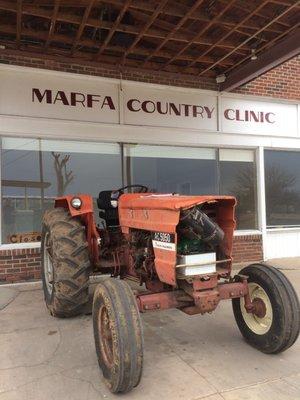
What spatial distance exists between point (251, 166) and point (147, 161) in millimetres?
2516

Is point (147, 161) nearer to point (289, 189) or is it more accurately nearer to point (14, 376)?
point (289, 189)

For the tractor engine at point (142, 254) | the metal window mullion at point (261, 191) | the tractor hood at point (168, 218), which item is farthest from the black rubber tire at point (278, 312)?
the metal window mullion at point (261, 191)

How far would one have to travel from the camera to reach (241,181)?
9039mm

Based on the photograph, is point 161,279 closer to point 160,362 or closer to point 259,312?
point 160,362

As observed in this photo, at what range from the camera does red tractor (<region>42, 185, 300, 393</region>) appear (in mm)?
3273

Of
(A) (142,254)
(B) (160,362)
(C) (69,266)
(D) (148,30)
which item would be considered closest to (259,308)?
(B) (160,362)

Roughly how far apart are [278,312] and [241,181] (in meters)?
5.50

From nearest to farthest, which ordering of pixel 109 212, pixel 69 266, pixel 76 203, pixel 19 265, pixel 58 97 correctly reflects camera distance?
pixel 69 266
pixel 76 203
pixel 109 212
pixel 19 265
pixel 58 97

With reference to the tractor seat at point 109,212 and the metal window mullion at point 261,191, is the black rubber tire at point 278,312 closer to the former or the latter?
the tractor seat at point 109,212

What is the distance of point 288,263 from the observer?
8672 mm

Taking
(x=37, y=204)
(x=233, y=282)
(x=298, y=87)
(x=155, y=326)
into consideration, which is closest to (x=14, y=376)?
(x=155, y=326)

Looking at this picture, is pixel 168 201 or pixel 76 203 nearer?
pixel 168 201

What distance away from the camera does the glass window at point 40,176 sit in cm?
701

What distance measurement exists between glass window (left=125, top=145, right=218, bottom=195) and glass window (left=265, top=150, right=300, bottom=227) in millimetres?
1446
